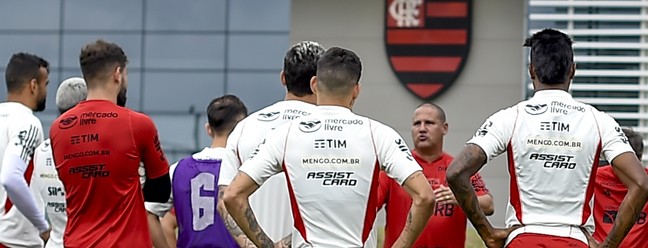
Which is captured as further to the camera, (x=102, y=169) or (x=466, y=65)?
(x=466, y=65)

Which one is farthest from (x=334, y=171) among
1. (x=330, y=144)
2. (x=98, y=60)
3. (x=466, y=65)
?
(x=466, y=65)

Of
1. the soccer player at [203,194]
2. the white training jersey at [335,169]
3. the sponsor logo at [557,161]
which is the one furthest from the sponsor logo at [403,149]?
the soccer player at [203,194]

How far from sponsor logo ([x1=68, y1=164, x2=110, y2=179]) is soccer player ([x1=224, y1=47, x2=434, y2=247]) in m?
0.75

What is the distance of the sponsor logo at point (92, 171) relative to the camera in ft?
20.9

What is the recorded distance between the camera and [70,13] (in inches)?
1188

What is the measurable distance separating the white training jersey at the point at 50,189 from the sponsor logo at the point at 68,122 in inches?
46.4

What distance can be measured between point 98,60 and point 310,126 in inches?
50.4

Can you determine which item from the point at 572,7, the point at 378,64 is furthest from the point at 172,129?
the point at 572,7

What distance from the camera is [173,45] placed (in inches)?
1167

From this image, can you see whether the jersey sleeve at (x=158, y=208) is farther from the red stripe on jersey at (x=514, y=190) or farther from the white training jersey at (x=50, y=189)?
the red stripe on jersey at (x=514, y=190)

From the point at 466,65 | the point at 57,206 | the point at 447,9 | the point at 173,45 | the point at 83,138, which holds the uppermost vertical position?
the point at 447,9

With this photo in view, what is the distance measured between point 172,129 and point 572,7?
11.5m

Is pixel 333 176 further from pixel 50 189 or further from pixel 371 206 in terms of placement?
pixel 50 189

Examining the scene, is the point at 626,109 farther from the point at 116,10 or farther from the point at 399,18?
the point at 116,10
